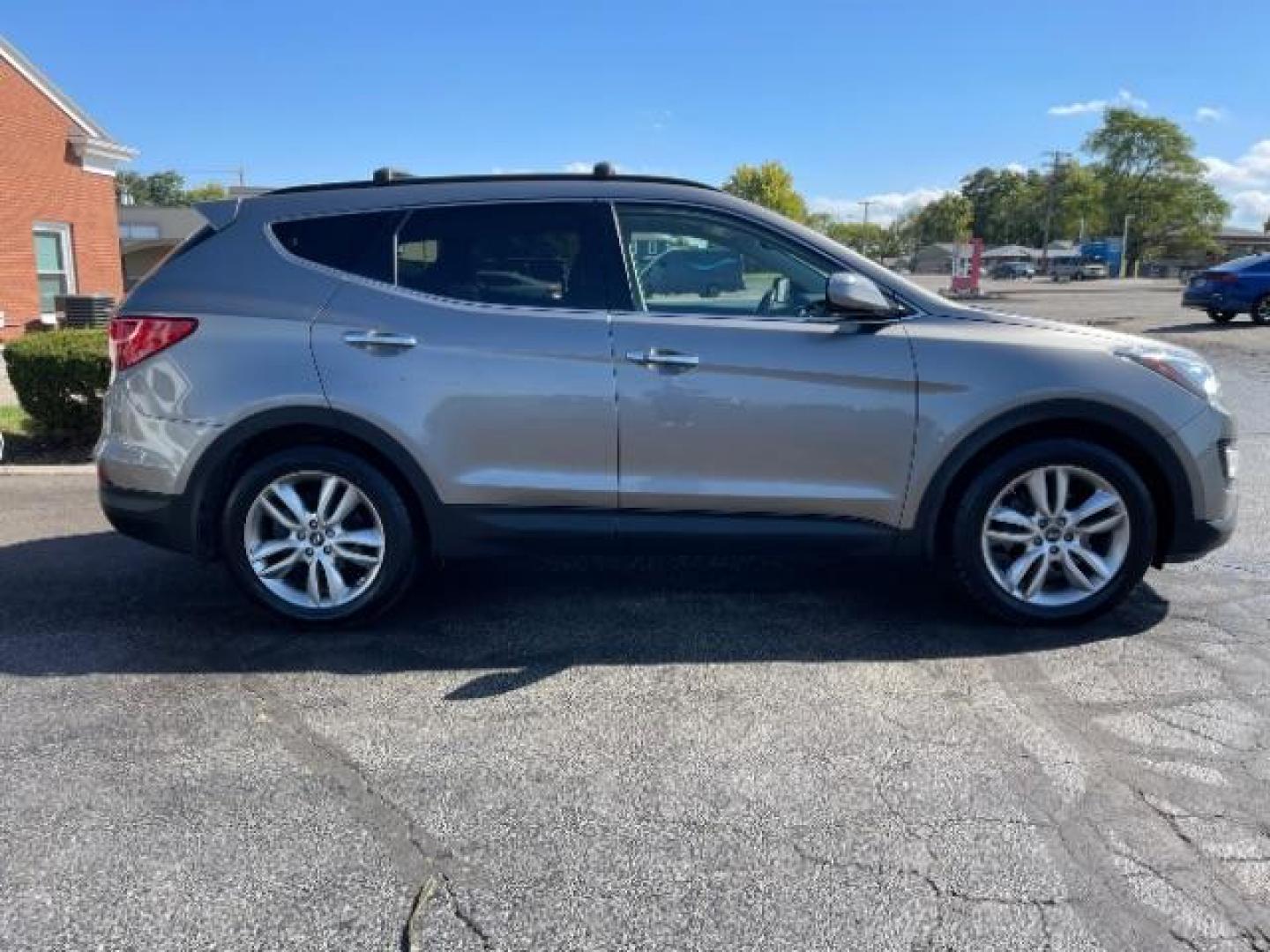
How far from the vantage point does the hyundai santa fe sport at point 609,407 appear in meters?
4.06

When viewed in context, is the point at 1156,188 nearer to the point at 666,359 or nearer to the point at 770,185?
the point at 770,185

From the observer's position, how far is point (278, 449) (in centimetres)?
430

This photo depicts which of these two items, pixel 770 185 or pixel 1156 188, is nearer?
pixel 770 185

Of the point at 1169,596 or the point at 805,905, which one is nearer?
the point at 805,905

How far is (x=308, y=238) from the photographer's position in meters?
4.28

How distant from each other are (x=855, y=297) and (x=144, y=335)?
290 cm

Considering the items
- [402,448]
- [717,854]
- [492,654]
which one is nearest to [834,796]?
[717,854]

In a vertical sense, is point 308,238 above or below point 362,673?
above

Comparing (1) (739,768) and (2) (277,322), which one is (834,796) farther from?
(2) (277,322)

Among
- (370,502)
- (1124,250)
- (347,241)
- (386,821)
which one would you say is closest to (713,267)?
(347,241)

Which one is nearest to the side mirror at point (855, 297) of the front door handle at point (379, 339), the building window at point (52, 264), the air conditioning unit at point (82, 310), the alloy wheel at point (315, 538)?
the front door handle at point (379, 339)

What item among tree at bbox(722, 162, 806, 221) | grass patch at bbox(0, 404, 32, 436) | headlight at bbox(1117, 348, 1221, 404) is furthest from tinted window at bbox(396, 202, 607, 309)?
tree at bbox(722, 162, 806, 221)

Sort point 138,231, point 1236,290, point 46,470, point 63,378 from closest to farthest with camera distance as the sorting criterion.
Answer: point 46,470
point 63,378
point 1236,290
point 138,231

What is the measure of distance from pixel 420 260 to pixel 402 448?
790mm
